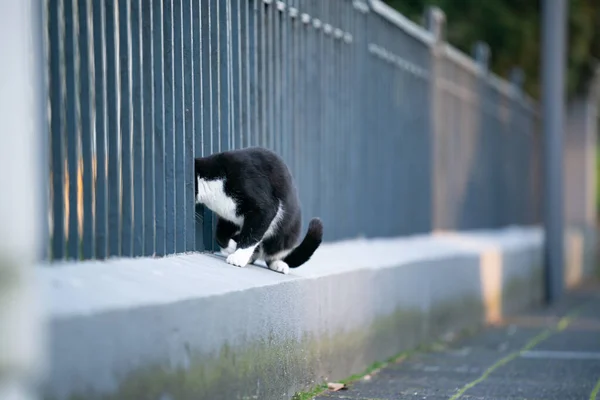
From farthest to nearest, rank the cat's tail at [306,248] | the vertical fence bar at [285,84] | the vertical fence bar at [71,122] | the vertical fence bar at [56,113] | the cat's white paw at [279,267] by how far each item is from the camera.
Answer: the vertical fence bar at [285,84]
the cat's tail at [306,248]
the cat's white paw at [279,267]
the vertical fence bar at [71,122]
the vertical fence bar at [56,113]

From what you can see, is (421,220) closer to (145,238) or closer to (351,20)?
(351,20)

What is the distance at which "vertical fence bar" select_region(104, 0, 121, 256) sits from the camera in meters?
5.59

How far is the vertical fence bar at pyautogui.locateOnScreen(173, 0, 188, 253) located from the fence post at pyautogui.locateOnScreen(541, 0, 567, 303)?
10.5m

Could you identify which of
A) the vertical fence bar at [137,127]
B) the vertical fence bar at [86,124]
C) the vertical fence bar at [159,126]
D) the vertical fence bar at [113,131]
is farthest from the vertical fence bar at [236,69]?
the vertical fence bar at [86,124]

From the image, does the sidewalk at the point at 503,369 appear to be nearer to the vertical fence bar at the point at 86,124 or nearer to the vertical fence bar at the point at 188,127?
the vertical fence bar at the point at 188,127

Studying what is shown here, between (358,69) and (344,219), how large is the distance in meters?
1.34

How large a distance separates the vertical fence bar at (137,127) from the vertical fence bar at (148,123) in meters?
0.07

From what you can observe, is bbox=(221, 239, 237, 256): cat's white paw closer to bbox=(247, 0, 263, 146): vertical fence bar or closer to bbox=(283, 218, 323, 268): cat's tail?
bbox=(283, 218, 323, 268): cat's tail

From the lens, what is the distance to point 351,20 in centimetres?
1002

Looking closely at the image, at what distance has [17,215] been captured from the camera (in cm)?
414

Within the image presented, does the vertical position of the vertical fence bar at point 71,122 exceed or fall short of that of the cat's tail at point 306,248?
it exceeds it

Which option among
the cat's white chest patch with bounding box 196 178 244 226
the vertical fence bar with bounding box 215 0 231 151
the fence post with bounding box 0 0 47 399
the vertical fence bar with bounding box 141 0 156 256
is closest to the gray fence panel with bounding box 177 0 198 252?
the cat's white chest patch with bounding box 196 178 244 226

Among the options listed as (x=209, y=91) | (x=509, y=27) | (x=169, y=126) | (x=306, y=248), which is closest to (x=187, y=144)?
(x=169, y=126)

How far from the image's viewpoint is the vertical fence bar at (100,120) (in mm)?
5461
